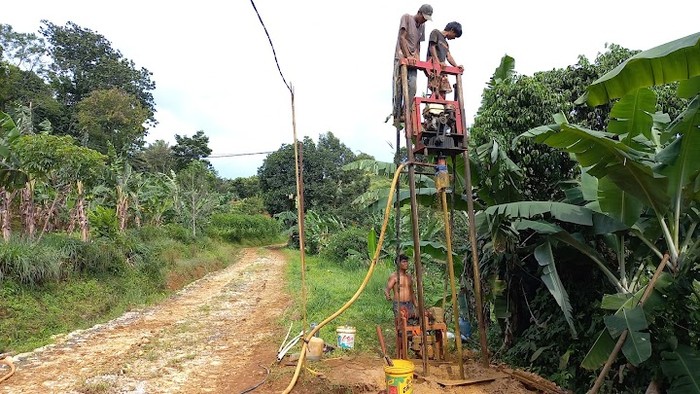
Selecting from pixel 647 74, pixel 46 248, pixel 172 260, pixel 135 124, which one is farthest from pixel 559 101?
pixel 135 124

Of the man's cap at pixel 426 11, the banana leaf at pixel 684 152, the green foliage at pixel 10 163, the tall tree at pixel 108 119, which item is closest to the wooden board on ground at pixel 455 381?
the banana leaf at pixel 684 152

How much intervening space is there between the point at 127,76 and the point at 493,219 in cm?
3263

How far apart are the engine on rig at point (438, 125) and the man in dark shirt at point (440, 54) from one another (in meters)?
0.28

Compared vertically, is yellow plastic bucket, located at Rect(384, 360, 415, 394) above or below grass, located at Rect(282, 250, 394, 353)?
above

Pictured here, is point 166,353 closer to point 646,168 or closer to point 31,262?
point 31,262

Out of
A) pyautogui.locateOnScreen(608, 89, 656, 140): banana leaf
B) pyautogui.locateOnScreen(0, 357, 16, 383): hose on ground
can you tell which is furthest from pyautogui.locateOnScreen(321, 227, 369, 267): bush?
pyautogui.locateOnScreen(608, 89, 656, 140): banana leaf

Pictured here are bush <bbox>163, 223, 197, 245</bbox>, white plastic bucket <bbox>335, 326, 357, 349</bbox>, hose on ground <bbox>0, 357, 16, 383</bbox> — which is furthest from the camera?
bush <bbox>163, 223, 197, 245</bbox>

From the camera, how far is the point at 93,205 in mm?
15297

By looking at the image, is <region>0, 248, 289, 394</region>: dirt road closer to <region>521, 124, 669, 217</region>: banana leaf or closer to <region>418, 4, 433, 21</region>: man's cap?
<region>521, 124, 669, 217</region>: banana leaf

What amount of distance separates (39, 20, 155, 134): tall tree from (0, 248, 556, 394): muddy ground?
24573 millimetres

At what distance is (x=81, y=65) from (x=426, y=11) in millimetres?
31984

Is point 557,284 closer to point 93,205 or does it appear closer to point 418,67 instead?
point 418,67

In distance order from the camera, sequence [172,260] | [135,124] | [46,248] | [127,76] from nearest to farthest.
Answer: [46,248], [172,260], [135,124], [127,76]

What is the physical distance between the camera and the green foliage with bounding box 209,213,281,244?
26.4 meters
